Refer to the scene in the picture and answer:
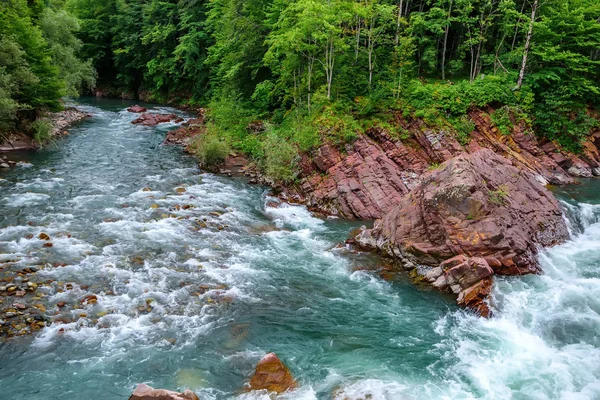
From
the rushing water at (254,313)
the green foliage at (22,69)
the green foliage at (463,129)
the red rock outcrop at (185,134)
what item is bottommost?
the rushing water at (254,313)

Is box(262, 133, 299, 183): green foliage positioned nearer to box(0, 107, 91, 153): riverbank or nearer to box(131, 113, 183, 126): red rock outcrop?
box(0, 107, 91, 153): riverbank

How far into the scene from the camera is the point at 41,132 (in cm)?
2731

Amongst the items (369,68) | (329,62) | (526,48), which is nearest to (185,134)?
(329,62)

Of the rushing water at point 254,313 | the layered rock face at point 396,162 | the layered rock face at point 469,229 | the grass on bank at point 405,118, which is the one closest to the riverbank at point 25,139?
the rushing water at point 254,313

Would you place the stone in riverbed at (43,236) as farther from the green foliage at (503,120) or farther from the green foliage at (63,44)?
the green foliage at (503,120)

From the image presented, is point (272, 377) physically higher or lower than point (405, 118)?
lower

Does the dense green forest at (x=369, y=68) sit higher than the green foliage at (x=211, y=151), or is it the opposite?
the dense green forest at (x=369, y=68)

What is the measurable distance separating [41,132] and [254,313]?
2246 centimetres

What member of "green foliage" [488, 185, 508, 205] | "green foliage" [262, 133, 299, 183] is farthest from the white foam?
"green foliage" [488, 185, 508, 205]

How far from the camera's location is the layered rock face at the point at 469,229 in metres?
14.2

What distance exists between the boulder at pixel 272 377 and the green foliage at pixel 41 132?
2425 cm

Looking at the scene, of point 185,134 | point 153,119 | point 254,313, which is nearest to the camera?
point 254,313

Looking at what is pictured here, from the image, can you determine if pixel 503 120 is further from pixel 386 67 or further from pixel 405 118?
pixel 386 67

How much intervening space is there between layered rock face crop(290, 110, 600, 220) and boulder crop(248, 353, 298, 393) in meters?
11.1
